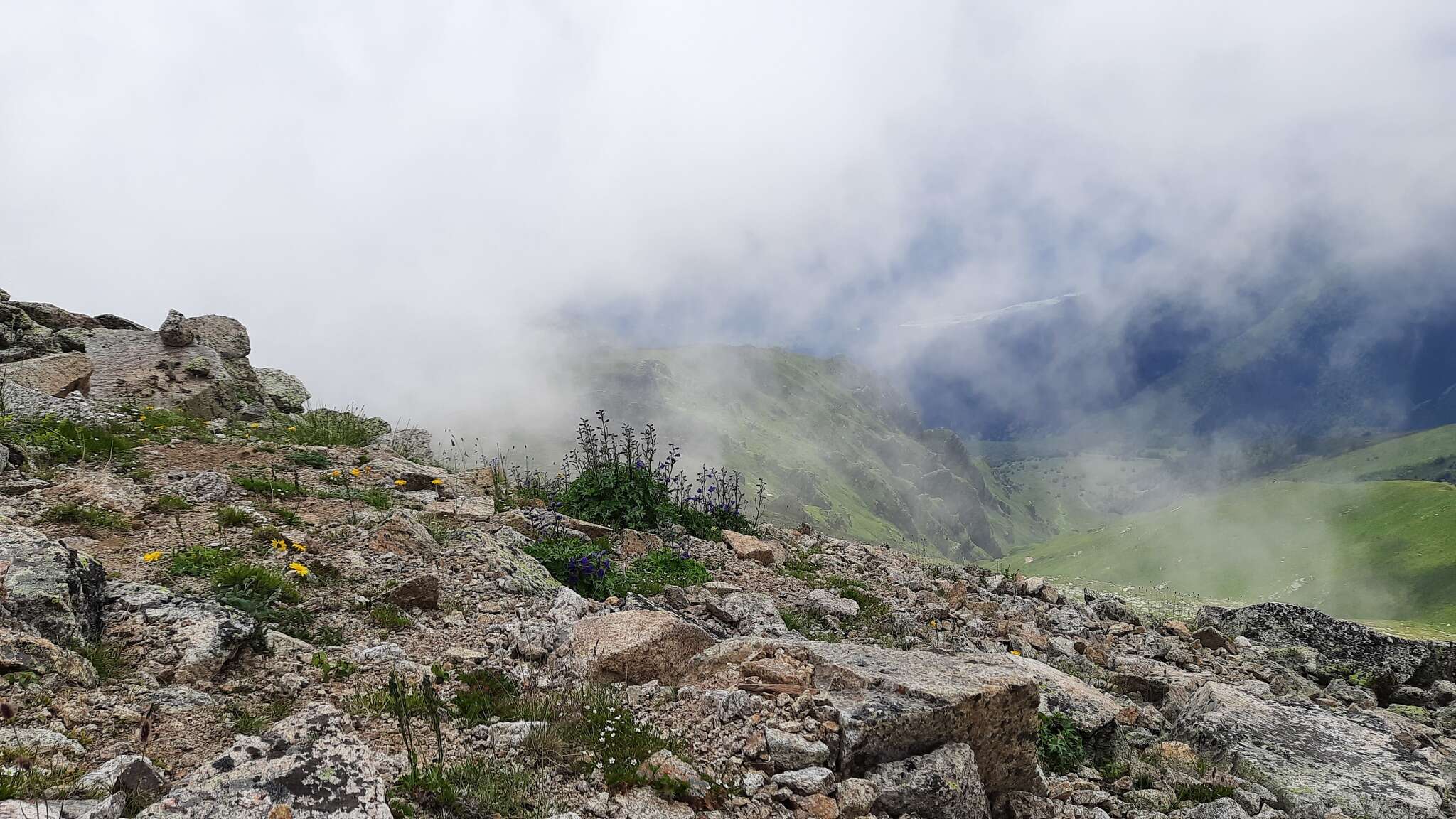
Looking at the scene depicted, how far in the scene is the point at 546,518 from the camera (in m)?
12.4

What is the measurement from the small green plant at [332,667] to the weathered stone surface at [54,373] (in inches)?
514

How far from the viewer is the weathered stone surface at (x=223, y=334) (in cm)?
2195

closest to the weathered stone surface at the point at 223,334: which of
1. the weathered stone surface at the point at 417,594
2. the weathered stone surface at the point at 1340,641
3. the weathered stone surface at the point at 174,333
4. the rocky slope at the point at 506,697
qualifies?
the weathered stone surface at the point at 174,333

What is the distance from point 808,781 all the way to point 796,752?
0.76ft

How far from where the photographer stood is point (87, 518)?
27.5 feet

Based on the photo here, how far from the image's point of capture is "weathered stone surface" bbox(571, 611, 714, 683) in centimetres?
671

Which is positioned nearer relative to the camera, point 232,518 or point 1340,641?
point 232,518

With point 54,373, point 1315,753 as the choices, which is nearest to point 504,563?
point 1315,753

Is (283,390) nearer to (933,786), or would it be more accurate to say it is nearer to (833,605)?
(833,605)

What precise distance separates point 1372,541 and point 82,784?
170 meters

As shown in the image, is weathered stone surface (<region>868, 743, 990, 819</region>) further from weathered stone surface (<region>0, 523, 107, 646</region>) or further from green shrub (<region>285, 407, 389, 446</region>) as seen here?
green shrub (<region>285, 407, 389, 446</region>)

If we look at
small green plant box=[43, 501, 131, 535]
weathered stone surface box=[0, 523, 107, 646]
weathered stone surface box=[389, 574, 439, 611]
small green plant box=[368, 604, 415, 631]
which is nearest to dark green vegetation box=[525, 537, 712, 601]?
weathered stone surface box=[389, 574, 439, 611]

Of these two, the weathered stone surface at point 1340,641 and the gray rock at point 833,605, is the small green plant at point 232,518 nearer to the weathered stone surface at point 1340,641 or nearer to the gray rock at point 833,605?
the gray rock at point 833,605

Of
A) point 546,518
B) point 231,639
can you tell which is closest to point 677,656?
point 231,639
